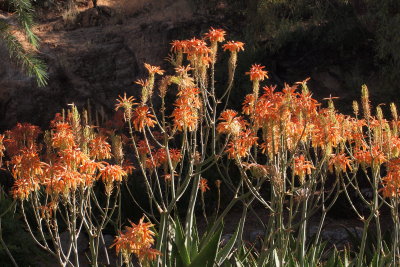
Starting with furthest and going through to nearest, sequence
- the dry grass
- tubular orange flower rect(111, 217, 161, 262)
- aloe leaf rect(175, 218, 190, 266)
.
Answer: the dry grass → aloe leaf rect(175, 218, 190, 266) → tubular orange flower rect(111, 217, 161, 262)

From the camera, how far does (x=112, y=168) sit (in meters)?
3.18

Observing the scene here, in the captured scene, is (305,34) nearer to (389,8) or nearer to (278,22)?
(278,22)

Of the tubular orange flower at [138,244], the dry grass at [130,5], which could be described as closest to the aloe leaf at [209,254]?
the tubular orange flower at [138,244]

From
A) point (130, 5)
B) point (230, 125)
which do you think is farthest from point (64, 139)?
point (130, 5)

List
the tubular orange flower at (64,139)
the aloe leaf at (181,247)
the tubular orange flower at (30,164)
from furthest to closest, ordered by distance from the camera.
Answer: the aloe leaf at (181,247) < the tubular orange flower at (30,164) < the tubular orange flower at (64,139)

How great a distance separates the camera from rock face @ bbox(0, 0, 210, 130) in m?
9.90

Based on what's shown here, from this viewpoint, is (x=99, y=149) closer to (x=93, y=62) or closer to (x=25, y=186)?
(x=25, y=186)

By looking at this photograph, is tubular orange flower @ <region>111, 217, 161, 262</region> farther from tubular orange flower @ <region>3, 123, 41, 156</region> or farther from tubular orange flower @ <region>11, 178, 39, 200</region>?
tubular orange flower @ <region>3, 123, 41, 156</region>

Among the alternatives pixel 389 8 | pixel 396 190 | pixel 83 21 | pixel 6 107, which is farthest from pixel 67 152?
pixel 83 21

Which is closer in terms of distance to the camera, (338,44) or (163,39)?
(338,44)

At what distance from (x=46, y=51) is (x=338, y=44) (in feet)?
15.5

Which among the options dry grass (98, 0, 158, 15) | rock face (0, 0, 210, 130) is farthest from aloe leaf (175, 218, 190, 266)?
dry grass (98, 0, 158, 15)

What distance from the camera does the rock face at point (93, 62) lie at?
9.90 m

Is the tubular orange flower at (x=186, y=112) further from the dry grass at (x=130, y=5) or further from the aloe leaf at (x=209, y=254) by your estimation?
the dry grass at (x=130, y=5)
